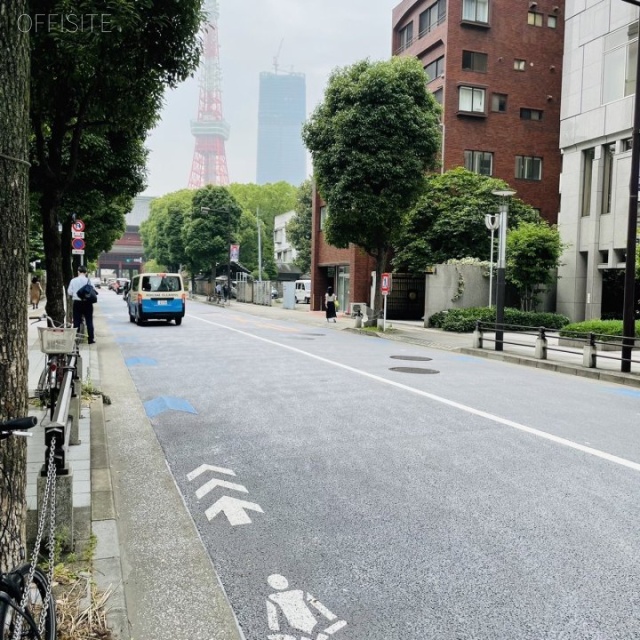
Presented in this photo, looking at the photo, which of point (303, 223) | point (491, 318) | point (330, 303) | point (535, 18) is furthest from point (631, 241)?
point (303, 223)

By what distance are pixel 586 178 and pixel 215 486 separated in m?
25.5

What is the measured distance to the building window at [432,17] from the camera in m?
38.9

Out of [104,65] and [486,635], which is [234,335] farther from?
[486,635]

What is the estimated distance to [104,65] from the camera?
7.36 m

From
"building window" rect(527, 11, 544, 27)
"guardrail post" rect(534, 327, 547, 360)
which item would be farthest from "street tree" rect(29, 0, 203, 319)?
"building window" rect(527, 11, 544, 27)

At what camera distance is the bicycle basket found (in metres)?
6.46

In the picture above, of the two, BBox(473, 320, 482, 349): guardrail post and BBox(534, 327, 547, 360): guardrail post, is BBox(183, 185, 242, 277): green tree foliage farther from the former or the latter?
BBox(534, 327, 547, 360): guardrail post

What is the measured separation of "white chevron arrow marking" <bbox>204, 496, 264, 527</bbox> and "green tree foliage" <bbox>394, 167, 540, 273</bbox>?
90.9 feet

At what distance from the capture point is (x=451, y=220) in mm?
32656

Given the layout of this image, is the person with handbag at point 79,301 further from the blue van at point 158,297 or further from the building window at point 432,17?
the building window at point 432,17

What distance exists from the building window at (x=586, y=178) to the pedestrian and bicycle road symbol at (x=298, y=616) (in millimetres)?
26112

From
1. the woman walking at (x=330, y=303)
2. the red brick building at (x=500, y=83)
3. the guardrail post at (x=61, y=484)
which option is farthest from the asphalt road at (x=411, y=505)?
the red brick building at (x=500, y=83)

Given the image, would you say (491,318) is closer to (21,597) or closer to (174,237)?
(21,597)

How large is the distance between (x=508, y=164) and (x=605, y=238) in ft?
51.2
